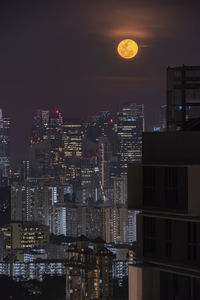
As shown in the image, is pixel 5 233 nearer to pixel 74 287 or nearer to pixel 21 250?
pixel 21 250

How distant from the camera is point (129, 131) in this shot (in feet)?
38.9

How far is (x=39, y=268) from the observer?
11.2 metres

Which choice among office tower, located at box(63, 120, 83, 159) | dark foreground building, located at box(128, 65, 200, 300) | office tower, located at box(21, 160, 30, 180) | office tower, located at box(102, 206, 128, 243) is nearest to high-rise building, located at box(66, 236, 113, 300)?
office tower, located at box(102, 206, 128, 243)

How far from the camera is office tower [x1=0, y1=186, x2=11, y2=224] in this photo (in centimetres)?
1319

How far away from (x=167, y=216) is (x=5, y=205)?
11381 millimetres

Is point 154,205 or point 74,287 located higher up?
point 154,205

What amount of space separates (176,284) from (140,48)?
8234 mm

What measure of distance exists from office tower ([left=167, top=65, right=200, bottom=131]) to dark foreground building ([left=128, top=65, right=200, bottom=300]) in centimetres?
82

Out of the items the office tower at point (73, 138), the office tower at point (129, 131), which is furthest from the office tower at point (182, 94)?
the office tower at point (73, 138)

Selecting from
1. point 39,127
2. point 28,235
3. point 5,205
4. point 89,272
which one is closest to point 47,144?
point 39,127

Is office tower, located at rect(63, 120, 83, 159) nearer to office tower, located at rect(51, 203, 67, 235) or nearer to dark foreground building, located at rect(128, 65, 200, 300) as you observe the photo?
office tower, located at rect(51, 203, 67, 235)

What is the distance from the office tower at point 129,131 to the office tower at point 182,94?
7.78 metres

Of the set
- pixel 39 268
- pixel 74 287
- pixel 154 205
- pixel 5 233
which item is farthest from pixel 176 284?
pixel 5 233

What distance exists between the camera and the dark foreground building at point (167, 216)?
211 centimetres
